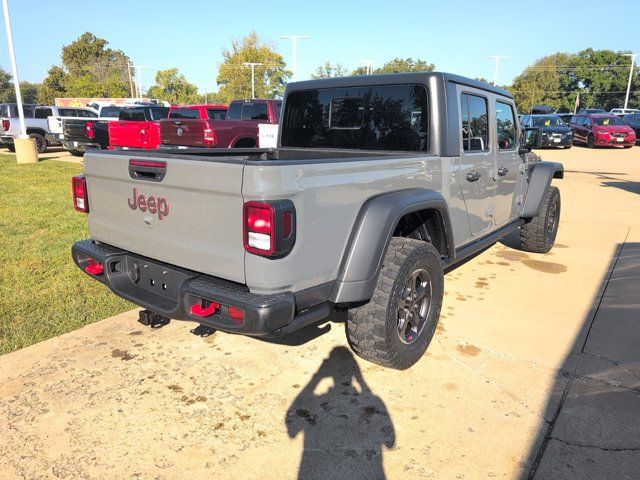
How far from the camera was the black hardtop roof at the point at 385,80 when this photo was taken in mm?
3428

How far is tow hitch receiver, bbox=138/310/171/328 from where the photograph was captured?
11.0 feet

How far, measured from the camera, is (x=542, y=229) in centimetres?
551

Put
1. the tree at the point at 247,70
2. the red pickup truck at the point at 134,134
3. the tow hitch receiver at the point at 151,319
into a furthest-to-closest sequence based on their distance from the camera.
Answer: the tree at the point at 247,70, the red pickup truck at the point at 134,134, the tow hitch receiver at the point at 151,319

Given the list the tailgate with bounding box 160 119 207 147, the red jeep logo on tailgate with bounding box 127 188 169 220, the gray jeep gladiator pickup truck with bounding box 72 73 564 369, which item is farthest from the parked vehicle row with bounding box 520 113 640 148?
the red jeep logo on tailgate with bounding box 127 188 169 220

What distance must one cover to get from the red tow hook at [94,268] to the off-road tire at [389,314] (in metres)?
1.64

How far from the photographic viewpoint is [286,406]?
2736mm

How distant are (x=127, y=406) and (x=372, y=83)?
9.26 ft

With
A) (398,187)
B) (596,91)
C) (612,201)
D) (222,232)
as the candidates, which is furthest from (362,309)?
(596,91)

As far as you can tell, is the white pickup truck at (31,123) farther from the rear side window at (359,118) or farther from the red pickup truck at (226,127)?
the rear side window at (359,118)

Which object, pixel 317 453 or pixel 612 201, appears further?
pixel 612 201

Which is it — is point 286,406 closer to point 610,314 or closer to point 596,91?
point 610,314

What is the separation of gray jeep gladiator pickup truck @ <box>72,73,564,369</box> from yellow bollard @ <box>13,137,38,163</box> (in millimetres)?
12616

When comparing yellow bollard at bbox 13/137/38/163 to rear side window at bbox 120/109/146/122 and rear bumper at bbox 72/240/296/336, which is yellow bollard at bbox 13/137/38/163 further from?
rear bumper at bbox 72/240/296/336

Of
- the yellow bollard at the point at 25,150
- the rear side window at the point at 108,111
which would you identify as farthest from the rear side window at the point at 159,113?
the rear side window at the point at 108,111
